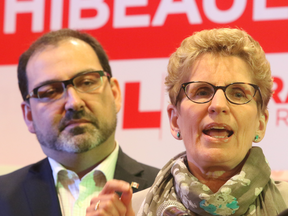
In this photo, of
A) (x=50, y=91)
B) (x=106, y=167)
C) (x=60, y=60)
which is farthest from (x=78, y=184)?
(x=60, y=60)

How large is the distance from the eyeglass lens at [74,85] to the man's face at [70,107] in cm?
3

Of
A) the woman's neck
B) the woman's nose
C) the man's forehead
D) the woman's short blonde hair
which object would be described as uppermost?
the woman's short blonde hair

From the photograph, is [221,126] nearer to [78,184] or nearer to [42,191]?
[78,184]

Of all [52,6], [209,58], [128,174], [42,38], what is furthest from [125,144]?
[209,58]

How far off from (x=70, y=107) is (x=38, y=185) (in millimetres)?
489

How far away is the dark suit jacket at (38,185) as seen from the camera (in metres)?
2.53

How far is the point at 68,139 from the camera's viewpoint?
2.61 meters

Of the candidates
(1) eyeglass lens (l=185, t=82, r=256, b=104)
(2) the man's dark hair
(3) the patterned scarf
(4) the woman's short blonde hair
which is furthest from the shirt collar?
(1) eyeglass lens (l=185, t=82, r=256, b=104)

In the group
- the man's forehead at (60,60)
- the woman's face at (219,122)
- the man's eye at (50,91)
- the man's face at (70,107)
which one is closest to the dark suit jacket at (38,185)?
the man's face at (70,107)

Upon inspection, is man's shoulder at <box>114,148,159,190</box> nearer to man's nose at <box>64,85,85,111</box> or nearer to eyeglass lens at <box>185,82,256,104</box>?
man's nose at <box>64,85,85,111</box>

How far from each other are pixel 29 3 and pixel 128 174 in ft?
5.09

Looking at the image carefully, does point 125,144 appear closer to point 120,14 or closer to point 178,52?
point 120,14

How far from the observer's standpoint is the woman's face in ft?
5.54

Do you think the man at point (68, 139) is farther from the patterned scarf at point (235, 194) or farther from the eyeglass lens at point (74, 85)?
the patterned scarf at point (235, 194)
